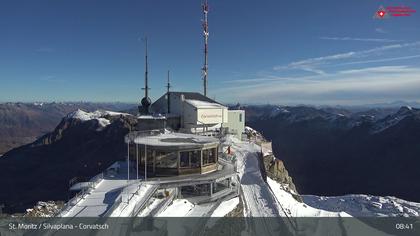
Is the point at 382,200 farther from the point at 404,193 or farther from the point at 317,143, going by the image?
the point at 317,143

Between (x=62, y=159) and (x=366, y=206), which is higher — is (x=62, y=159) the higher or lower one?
the lower one

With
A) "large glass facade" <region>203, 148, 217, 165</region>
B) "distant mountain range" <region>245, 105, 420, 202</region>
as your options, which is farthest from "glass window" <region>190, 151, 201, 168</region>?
"distant mountain range" <region>245, 105, 420, 202</region>

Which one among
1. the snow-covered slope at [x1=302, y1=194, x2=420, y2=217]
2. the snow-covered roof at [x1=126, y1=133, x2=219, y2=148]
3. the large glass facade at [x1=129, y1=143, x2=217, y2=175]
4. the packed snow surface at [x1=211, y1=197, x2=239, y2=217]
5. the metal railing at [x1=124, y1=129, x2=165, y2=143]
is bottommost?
the snow-covered slope at [x1=302, y1=194, x2=420, y2=217]

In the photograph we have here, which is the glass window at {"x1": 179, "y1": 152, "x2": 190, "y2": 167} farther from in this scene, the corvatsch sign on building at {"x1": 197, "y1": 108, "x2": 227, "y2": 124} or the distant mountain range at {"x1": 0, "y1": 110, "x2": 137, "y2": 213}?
the distant mountain range at {"x1": 0, "y1": 110, "x2": 137, "y2": 213}

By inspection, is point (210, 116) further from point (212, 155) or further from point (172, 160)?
point (172, 160)

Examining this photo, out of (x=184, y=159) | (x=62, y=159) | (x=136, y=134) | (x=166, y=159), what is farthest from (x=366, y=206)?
(x=62, y=159)

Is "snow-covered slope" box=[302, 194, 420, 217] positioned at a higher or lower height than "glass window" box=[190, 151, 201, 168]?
lower

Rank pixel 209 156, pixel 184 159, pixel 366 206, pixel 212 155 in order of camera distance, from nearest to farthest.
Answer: pixel 184 159 < pixel 209 156 < pixel 212 155 < pixel 366 206

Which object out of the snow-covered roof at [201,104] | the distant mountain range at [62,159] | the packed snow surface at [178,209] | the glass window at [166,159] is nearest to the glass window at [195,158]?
the glass window at [166,159]

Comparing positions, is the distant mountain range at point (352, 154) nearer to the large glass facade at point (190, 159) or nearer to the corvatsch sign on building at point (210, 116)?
the corvatsch sign on building at point (210, 116)

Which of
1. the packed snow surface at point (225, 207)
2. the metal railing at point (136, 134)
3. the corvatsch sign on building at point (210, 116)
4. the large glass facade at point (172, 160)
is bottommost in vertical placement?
the packed snow surface at point (225, 207)
